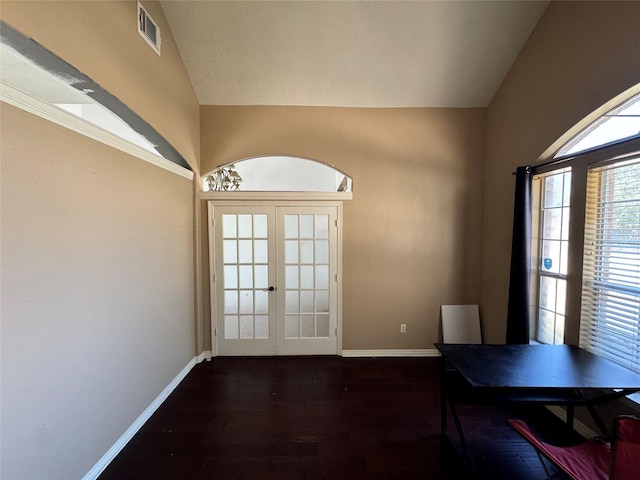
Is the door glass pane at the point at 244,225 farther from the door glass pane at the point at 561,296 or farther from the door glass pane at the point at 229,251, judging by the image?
the door glass pane at the point at 561,296

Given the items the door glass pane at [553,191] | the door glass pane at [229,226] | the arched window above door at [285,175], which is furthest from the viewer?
the arched window above door at [285,175]

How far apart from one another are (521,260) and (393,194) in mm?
1566

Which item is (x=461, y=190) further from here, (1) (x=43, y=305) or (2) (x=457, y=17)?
(1) (x=43, y=305)

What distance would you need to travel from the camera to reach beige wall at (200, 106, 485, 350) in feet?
11.1

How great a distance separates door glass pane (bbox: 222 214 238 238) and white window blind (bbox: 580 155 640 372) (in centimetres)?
357

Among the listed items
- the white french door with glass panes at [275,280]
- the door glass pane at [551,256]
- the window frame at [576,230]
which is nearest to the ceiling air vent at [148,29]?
the white french door with glass panes at [275,280]

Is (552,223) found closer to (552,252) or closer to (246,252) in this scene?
(552,252)

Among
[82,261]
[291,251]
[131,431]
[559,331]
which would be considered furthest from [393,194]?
[131,431]

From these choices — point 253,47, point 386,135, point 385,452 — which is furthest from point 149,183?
point 385,452

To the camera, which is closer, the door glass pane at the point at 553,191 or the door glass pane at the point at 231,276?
the door glass pane at the point at 553,191

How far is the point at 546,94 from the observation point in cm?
248

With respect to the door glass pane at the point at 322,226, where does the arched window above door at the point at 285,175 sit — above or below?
above

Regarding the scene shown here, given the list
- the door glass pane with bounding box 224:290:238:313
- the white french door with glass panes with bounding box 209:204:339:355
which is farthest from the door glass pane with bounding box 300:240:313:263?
the door glass pane with bounding box 224:290:238:313

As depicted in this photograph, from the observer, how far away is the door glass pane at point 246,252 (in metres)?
3.47
